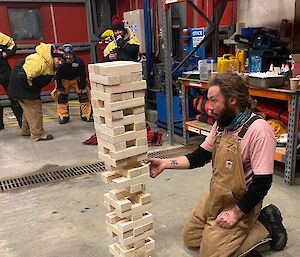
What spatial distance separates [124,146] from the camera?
1.75 metres

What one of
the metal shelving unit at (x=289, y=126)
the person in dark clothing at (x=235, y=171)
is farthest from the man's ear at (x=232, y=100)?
the metal shelving unit at (x=289, y=126)

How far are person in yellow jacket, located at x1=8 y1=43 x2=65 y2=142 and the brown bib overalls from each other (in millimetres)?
3246

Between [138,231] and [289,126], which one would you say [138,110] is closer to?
[138,231]

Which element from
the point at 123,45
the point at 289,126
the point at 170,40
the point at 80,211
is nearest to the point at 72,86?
the point at 123,45

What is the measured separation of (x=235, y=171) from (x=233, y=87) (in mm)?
469

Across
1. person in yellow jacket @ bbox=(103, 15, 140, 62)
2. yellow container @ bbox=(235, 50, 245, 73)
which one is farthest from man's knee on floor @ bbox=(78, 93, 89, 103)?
yellow container @ bbox=(235, 50, 245, 73)

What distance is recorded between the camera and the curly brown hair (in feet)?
6.10

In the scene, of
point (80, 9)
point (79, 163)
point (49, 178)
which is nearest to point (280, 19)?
point (79, 163)

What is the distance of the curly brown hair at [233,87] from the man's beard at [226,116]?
0.18ft

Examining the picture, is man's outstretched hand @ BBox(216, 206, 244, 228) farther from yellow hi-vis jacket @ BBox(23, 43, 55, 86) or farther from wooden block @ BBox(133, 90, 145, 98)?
yellow hi-vis jacket @ BBox(23, 43, 55, 86)

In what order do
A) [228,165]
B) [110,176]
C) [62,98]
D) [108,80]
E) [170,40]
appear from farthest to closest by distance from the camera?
[62,98], [170,40], [228,165], [110,176], [108,80]

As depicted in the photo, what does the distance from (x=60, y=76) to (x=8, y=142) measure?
1458 mm

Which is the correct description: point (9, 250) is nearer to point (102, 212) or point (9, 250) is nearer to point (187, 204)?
point (102, 212)

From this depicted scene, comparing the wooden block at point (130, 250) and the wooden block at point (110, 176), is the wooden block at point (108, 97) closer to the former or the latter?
the wooden block at point (110, 176)
